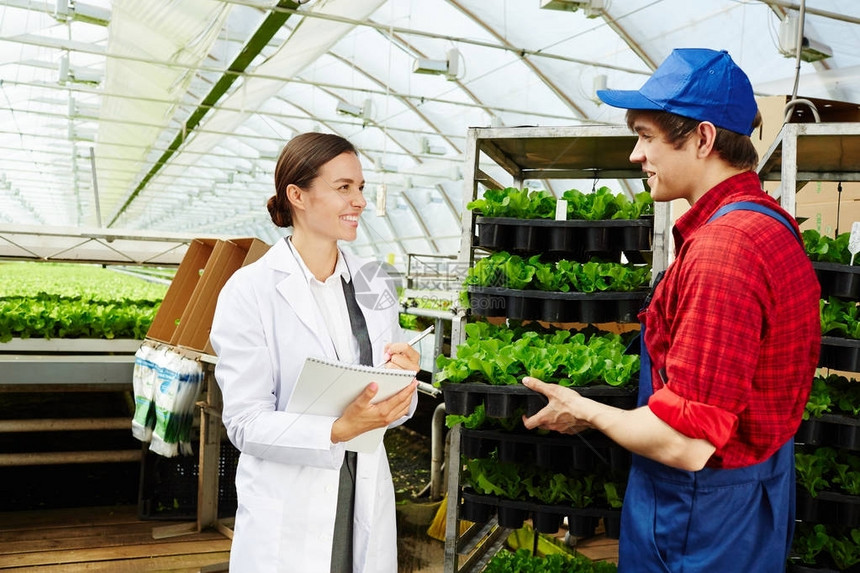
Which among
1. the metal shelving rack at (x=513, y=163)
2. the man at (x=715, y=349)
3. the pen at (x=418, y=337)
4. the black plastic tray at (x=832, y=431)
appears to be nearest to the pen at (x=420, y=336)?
the pen at (x=418, y=337)

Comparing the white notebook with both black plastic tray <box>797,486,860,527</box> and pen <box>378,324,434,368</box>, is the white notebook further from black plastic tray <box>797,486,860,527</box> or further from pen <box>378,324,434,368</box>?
black plastic tray <box>797,486,860,527</box>

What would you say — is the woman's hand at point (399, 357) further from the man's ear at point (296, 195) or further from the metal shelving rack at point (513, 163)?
the metal shelving rack at point (513, 163)

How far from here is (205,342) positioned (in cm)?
335

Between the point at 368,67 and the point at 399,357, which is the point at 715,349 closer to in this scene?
the point at 399,357

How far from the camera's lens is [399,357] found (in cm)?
169

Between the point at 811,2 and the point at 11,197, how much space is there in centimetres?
2864

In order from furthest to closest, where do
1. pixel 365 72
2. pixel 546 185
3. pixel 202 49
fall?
pixel 546 185, pixel 365 72, pixel 202 49

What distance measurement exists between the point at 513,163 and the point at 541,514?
1299 millimetres

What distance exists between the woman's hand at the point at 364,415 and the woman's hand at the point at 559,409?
0.35 m

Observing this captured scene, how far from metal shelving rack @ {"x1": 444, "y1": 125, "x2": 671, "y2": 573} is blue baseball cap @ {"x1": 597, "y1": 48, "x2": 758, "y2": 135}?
0.74 meters

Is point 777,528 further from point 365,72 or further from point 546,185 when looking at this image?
point 546,185

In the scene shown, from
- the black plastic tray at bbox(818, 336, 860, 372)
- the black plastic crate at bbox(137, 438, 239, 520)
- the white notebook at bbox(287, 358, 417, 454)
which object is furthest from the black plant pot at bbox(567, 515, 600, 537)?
the black plastic crate at bbox(137, 438, 239, 520)

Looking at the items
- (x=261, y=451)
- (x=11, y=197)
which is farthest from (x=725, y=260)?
(x=11, y=197)

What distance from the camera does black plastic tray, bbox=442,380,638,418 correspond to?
1.90 metres
